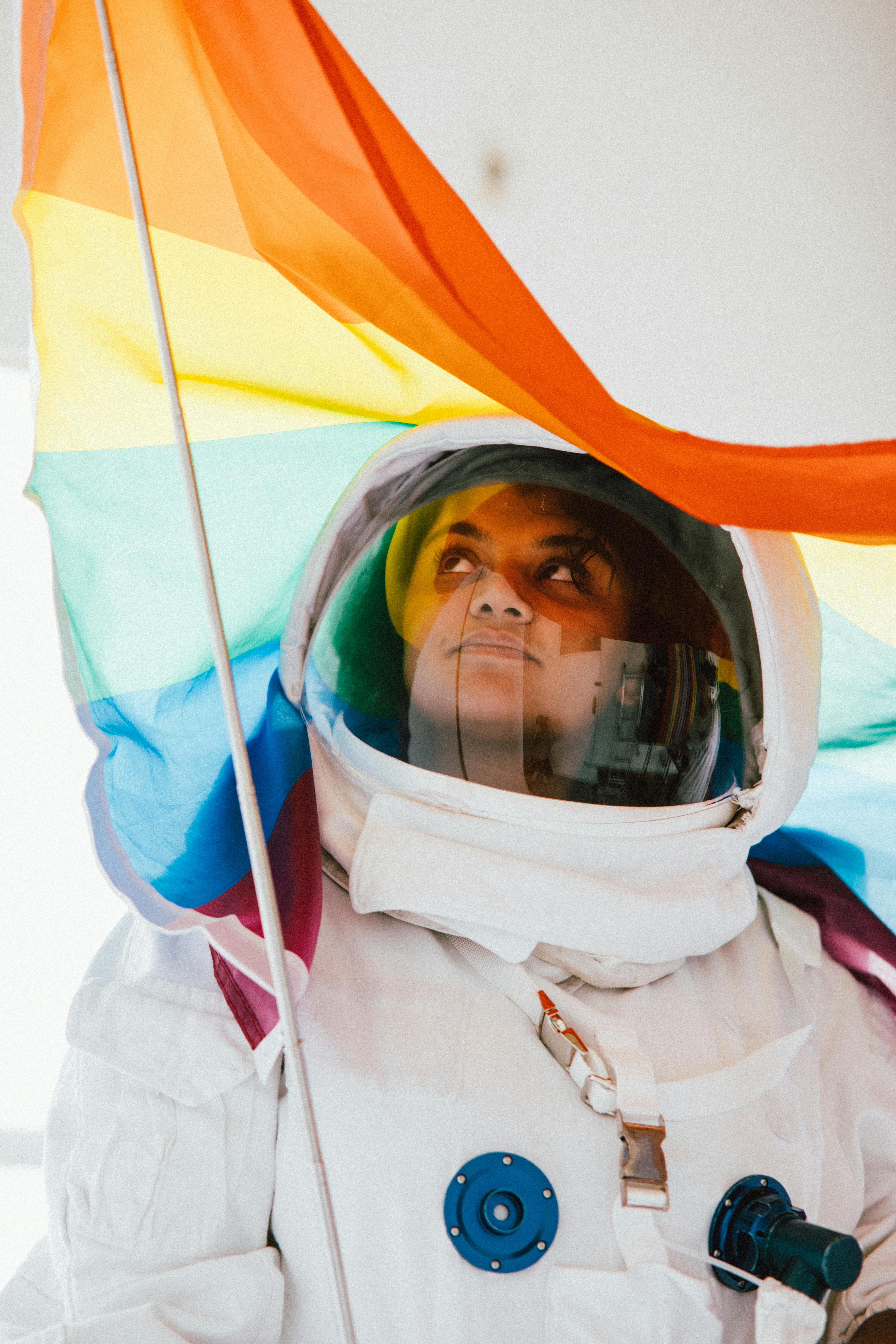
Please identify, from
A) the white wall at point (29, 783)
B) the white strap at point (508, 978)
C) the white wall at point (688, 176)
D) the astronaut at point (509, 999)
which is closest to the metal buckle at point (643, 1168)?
the astronaut at point (509, 999)

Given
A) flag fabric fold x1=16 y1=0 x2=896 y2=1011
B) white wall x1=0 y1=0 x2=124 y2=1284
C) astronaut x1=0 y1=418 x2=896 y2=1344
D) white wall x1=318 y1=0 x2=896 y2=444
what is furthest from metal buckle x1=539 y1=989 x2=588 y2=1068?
white wall x1=318 y1=0 x2=896 y2=444

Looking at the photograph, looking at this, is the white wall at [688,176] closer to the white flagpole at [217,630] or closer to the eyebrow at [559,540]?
the eyebrow at [559,540]

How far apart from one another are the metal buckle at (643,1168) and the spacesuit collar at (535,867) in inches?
6.0

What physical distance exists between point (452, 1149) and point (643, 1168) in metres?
0.15

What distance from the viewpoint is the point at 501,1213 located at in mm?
792

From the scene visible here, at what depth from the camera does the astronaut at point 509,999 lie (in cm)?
78

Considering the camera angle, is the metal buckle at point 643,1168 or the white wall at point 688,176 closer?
→ the metal buckle at point 643,1168

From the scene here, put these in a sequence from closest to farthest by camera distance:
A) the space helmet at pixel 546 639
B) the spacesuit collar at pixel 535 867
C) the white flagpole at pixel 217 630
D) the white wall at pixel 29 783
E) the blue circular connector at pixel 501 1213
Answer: the white flagpole at pixel 217 630 → the blue circular connector at pixel 501 1213 → the spacesuit collar at pixel 535 867 → the space helmet at pixel 546 639 → the white wall at pixel 29 783

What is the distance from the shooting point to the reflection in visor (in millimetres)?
989

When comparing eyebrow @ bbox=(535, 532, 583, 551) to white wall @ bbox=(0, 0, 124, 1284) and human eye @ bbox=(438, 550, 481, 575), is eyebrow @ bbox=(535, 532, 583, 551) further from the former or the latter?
white wall @ bbox=(0, 0, 124, 1284)

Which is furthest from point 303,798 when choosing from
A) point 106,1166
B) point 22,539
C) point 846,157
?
point 846,157

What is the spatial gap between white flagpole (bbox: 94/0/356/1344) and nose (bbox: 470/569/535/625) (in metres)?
0.38

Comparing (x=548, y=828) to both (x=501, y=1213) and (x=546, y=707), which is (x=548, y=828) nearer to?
(x=546, y=707)

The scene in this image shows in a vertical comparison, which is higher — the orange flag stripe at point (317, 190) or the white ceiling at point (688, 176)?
the white ceiling at point (688, 176)
